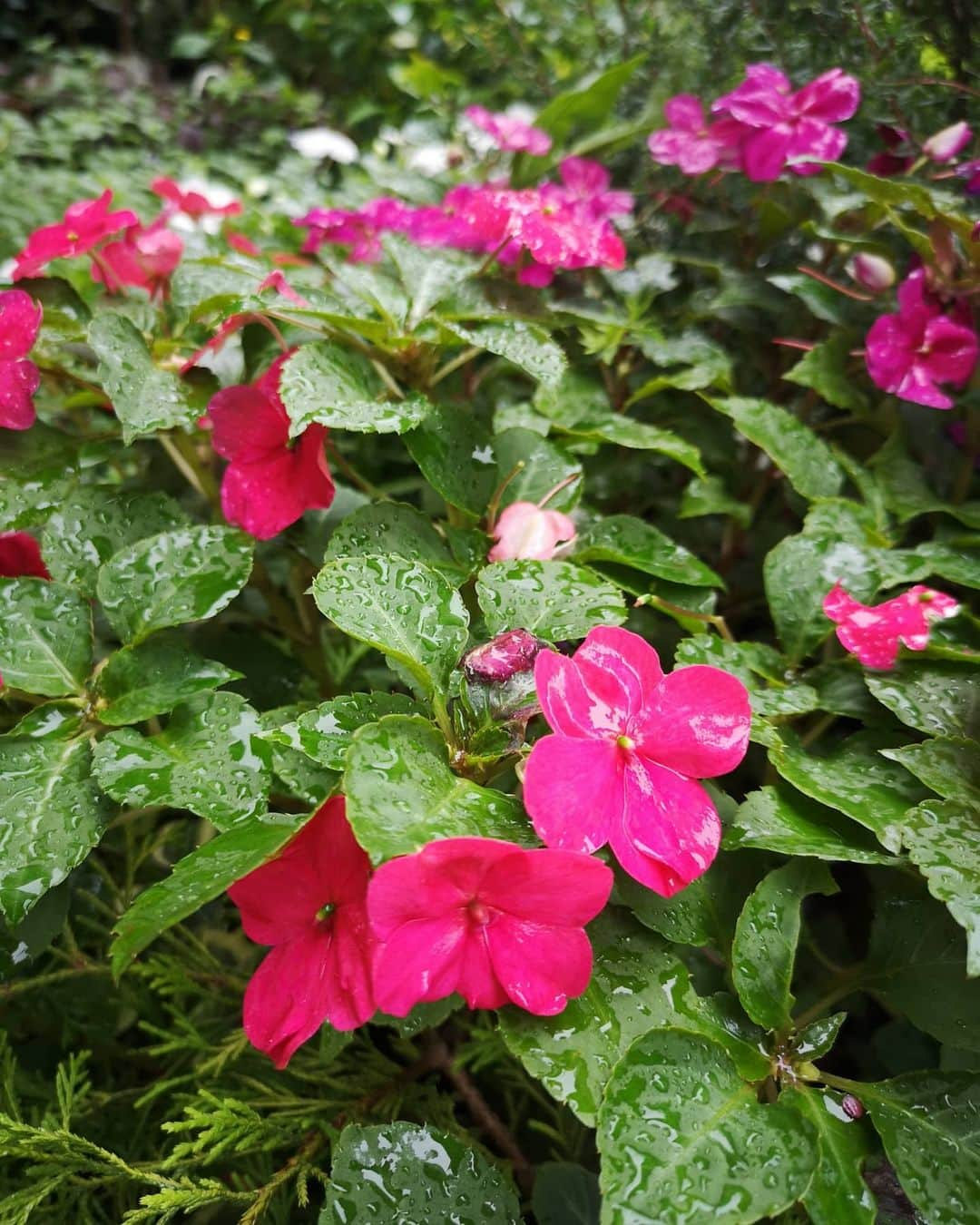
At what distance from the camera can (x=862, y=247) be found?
89 centimetres

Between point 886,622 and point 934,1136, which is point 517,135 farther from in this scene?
point 934,1136

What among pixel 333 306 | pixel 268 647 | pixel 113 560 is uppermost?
pixel 333 306

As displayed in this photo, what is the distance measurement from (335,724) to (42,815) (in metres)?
0.19

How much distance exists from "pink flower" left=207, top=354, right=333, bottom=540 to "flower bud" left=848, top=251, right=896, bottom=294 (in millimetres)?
578

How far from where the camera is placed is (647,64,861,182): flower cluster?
0.90 m

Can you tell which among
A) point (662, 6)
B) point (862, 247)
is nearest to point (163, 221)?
point (862, 247)

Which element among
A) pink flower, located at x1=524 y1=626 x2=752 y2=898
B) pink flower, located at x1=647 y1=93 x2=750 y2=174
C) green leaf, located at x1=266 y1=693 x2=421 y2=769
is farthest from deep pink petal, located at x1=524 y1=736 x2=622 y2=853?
pink flower, located at x1=647 y1=93 x2=750 y2=174

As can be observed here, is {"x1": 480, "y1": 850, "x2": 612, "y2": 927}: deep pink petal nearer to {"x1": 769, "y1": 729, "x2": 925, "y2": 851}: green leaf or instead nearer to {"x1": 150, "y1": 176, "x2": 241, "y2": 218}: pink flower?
{"x1": 769, "y1": 729, "x2": 925, "y2": 851}: green leaf

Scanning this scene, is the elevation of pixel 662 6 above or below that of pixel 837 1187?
above

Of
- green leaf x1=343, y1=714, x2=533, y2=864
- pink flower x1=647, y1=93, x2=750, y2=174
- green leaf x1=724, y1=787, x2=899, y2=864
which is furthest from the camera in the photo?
pink flower x1=647, y1=93, x2=750, y2=174

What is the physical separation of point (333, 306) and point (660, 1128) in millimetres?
636

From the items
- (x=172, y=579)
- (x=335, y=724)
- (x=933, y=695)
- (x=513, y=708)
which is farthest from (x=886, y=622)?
(x=172, y=579)

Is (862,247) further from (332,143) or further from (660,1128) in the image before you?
(332,143)

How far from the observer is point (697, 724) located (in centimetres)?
48
